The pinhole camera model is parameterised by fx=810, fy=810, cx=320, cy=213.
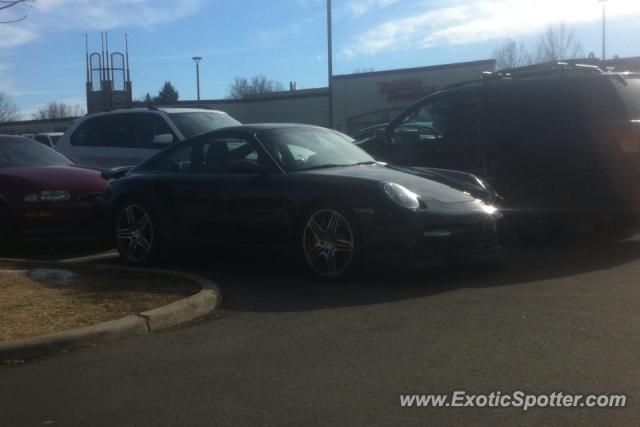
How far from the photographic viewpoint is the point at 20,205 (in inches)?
363

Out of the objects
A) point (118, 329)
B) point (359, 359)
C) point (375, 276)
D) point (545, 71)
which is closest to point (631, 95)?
point (545, 71)

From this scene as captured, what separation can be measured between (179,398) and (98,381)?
647mm

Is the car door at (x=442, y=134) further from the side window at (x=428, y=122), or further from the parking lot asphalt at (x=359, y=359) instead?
the parking lot asphalt at (x=359, y=359)

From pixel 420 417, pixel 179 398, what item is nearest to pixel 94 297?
pixel 179 398

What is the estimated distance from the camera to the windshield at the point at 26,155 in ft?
33.5

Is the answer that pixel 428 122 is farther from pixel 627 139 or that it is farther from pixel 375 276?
pixel 375 276

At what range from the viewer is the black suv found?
838 cm

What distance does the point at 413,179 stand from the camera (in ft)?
24.5

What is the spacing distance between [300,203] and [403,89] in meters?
32.1

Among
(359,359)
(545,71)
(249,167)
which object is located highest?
(545,71)

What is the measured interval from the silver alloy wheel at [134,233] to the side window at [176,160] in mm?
501

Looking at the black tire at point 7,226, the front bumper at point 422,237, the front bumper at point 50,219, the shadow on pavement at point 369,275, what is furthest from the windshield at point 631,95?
the black tire at point 7,226

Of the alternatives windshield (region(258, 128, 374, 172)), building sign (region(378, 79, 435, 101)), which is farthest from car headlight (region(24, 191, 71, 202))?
building sign (region(378, 79, 435, 101))

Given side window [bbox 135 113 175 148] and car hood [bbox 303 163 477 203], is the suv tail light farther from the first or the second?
side window [bbox 135 113 175 148]
